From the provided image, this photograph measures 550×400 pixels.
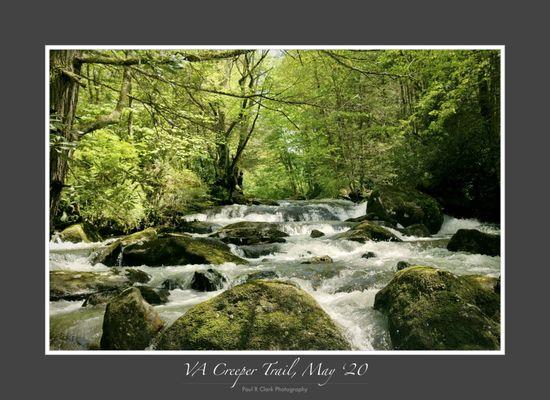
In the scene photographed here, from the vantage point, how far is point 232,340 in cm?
340

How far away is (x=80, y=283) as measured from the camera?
524 centimetres

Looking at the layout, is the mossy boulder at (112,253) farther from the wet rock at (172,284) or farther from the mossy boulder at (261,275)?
the mossy boulder at (261,275)

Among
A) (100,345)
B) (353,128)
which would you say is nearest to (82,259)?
(100,345)

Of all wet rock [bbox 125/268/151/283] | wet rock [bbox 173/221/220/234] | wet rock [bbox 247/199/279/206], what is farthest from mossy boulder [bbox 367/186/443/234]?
wet rock [bbox 125/268/151/283]

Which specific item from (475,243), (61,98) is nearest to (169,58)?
(61,98)

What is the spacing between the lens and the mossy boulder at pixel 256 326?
342cm

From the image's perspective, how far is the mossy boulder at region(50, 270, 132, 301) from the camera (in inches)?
197

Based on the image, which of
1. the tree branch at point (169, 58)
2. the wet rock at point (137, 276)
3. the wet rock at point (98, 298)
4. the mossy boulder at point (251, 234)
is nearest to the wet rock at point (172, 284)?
the wet rock at point (137, 276)

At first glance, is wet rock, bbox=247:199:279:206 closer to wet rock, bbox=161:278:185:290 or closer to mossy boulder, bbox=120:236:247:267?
mossy boulder, bbox=120:236:247:267

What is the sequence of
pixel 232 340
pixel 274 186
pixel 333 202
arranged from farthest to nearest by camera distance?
pixel 274 186 → pixel 333 202 → pixel 232 340

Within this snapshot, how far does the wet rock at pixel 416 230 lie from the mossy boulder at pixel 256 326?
6038mm

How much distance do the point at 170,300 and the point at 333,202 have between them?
9.50 meters

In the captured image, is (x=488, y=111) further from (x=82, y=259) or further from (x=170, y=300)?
(x=82, y=259)

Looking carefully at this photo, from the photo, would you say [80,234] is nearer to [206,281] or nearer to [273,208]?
[206,281]
